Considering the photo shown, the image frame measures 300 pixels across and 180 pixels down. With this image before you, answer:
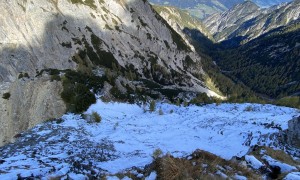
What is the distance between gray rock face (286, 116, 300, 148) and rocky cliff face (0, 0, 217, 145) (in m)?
19.9

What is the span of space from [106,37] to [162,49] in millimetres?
43716

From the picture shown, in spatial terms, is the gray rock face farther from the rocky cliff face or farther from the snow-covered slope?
the rocky cliff face

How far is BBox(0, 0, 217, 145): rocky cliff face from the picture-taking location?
36.3 metres

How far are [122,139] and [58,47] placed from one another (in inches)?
2506

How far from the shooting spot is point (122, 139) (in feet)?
71.4

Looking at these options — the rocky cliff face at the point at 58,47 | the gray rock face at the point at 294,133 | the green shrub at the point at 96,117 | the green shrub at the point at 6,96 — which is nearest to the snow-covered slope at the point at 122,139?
the green shrub at the point at 96,117

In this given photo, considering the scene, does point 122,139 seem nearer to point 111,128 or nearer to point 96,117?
point 111,128

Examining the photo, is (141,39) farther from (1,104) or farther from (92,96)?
(92,96)

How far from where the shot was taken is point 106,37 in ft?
327

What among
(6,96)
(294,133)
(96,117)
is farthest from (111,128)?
(6,96)

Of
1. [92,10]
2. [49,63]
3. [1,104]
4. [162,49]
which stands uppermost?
[92,10]

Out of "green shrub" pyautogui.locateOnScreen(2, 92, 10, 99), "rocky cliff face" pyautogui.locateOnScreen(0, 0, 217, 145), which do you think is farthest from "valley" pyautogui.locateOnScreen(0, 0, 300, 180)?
"rocky cliff face" pyautogui.locateOnScreen(0, 0, 217, 145)

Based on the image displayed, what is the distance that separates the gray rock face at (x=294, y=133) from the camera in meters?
19.5

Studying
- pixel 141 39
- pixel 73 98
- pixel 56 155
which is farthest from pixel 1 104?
pixel 141 39
